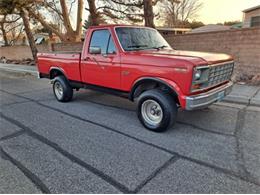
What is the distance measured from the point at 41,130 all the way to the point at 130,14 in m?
12.4

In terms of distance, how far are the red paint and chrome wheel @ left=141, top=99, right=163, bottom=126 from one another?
0.53m

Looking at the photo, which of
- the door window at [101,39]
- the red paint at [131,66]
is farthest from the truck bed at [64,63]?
the door window at [101,39]

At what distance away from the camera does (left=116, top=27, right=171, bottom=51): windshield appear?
15.8 ft

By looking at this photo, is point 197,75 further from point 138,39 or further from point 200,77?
point 138,39

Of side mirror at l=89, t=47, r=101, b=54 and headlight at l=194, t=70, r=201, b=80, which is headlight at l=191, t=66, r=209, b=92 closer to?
headlight at l=194, t=70, r=201, b=80

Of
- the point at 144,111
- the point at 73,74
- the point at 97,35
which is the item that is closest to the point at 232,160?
the point at 144,111

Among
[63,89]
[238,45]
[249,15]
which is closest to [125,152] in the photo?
[63,89]

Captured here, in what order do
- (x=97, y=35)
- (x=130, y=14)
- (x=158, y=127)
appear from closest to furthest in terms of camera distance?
(x=158, y=127) → (x=97, y=35) → (x=130, y=14)

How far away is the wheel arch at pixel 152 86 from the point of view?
388cm

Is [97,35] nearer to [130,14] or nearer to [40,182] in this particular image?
[40,182]

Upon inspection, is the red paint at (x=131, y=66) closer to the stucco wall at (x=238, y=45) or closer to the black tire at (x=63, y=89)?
the black tire at (x=63, y=89)

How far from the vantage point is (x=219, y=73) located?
4301 millimetres

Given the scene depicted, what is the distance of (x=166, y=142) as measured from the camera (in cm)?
384

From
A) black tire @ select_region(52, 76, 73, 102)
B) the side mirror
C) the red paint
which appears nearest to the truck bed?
the red paint
